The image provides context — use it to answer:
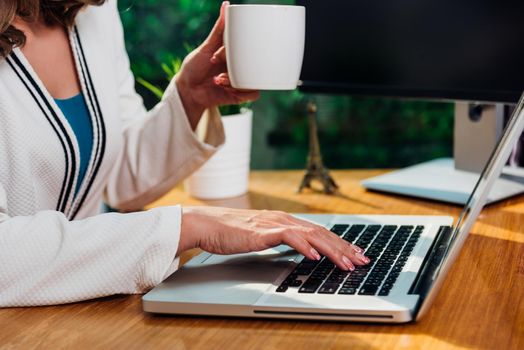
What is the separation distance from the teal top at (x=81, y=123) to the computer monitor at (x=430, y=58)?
1.57 ft

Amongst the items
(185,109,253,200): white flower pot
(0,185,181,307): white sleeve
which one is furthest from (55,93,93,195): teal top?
(0,185,181,307): white sleeve

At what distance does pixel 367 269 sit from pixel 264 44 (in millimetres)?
334

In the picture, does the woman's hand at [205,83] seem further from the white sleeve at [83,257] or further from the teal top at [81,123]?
the white sleeve at [83,257]

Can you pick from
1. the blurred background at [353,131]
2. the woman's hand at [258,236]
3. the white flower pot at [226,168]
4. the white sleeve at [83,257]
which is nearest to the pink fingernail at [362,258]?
the woman's hand at [258,236]

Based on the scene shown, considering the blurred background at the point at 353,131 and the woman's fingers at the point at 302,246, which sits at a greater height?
the woman's fingers at the point at 302,246

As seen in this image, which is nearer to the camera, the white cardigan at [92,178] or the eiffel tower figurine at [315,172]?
the white cardigan at [92,178]

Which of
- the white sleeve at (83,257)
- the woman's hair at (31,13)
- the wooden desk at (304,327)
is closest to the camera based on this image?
the wooden desk at (304,327)

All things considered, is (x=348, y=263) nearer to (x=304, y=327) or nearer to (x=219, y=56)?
(x=304, y=327)

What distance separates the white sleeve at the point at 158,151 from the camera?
4.67 feet

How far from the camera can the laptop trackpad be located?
87 centimetres

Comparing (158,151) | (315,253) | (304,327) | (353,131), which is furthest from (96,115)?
(353,131)

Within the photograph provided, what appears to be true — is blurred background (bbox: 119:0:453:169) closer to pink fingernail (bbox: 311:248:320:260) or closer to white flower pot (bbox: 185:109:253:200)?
white flower pot (bbox: 185:109:253:200)

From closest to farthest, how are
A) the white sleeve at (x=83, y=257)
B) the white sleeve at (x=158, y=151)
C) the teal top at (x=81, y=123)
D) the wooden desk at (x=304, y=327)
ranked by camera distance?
the wooden desk at (x=304, y=327)
the white sleeve at (x=83, y=257)
the teal top at (x=81, y=123)
the white sleeve at (x=158, y=151)

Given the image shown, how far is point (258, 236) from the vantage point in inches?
37.6
